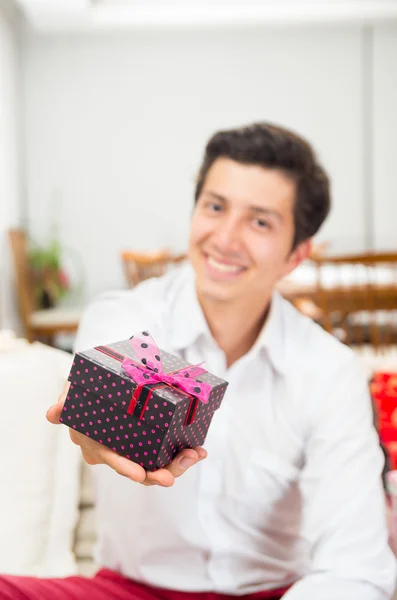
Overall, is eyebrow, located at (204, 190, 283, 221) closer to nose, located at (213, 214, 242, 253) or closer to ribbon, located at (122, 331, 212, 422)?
nose, located at (213, 214, 242, 253)

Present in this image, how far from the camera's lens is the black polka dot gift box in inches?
18.2

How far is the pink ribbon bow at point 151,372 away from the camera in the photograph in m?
0.46

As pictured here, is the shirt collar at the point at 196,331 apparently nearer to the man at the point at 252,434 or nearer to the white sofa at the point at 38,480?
the man at the point at 252,434

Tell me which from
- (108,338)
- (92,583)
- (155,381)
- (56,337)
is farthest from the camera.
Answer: (56,337)

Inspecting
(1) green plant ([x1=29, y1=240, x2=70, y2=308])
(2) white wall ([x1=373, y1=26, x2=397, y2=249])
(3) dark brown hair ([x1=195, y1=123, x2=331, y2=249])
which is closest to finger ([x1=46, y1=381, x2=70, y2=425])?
(3) dark brown hair ([x1=195, y1=123, x2=331, y2=249])

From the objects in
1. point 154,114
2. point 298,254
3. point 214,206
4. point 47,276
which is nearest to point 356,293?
point 298,254

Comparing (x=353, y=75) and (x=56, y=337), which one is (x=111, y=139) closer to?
(x=56, y=337)

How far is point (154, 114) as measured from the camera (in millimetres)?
→ 4355

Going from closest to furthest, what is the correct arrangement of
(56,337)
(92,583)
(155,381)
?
1. (155,381)
2. (92,583)
3. (56,337)

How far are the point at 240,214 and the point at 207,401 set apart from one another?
297 millimetres

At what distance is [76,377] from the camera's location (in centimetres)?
49

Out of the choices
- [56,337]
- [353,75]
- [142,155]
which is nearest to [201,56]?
[142,155]

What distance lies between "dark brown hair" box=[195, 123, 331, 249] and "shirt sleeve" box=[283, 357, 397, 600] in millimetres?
210

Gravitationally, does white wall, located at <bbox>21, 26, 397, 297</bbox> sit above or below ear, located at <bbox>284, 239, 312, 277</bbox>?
above
